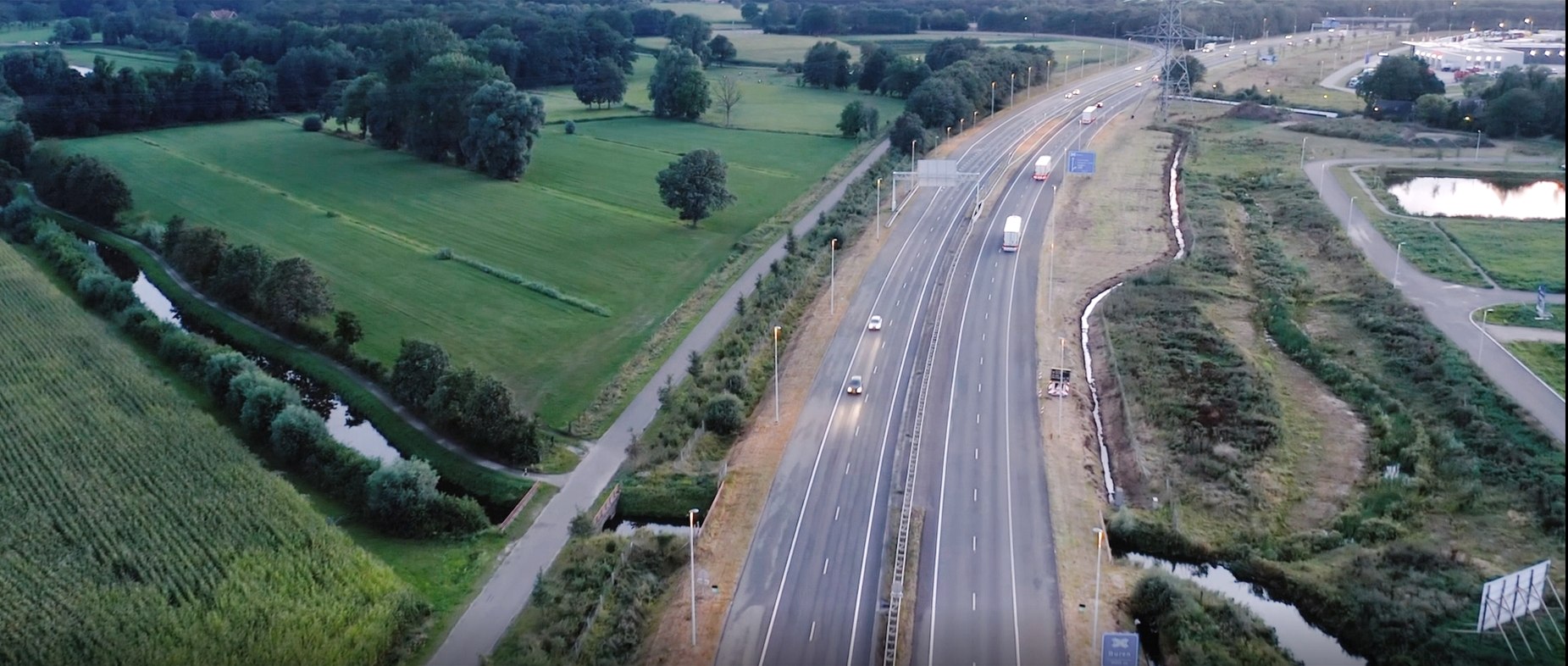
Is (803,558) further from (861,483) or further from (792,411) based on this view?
(792,411)

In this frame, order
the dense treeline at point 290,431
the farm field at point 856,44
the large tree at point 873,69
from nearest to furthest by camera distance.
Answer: the dense treeline at point 290,431, the large tree at point 873,69, the farm field at point 856,44

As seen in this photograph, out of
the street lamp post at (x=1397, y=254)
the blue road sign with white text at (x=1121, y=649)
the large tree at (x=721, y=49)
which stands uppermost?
the large tree at (x=721, y=49)

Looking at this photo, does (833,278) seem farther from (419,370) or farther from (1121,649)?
(1121,649)

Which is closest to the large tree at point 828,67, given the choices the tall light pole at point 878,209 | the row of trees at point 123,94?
the tall light pole at point 878,209

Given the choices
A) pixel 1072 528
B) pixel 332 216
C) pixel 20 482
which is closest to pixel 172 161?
pixel 332 216

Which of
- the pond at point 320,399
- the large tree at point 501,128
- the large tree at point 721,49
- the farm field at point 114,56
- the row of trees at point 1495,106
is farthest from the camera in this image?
the large tree at point 721,49

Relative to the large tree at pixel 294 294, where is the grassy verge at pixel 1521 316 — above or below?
below

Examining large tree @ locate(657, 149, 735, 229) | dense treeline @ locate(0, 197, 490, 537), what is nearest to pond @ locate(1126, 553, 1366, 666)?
dense treeline @ locate(0, 197, 490, 537)

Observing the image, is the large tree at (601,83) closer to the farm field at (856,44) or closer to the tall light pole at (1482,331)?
the farm field at (856,44)
